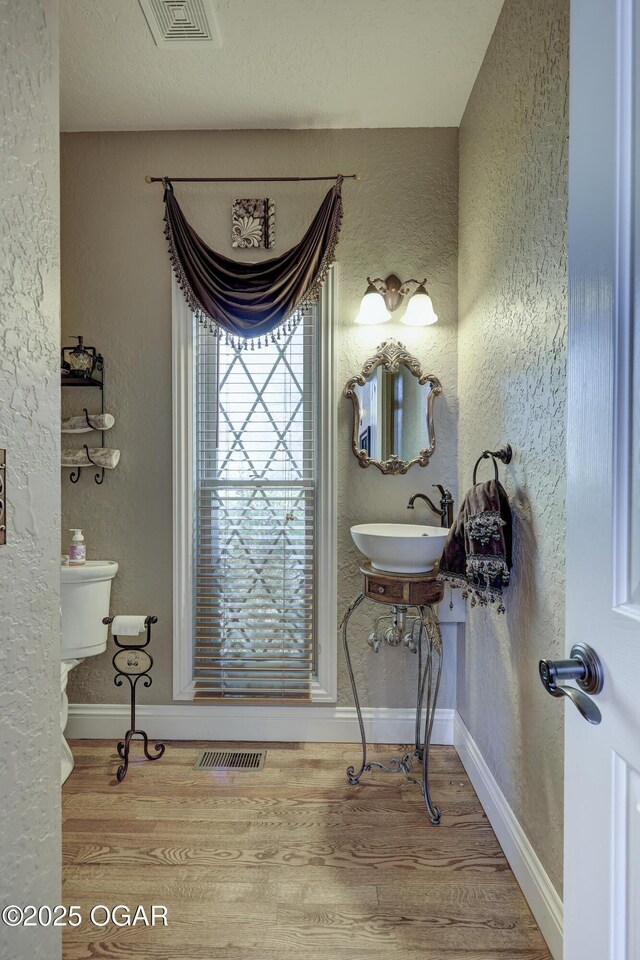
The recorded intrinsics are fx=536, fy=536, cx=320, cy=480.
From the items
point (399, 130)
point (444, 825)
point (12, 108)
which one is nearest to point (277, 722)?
point (444, 825)

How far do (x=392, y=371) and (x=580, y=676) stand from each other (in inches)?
72.9

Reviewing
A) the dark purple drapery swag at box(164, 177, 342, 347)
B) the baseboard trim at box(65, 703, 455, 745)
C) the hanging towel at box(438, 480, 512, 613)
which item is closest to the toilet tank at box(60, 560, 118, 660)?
the baseboard trim at box(65, 703, 455, 745)

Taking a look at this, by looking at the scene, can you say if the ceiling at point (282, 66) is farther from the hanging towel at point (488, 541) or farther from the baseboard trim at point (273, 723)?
the baseboard trim at point (273, 723)

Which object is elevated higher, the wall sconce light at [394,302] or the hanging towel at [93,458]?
the wall sconce light at [394,302]

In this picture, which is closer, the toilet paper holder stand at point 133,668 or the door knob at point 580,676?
the door knob at point 580,676

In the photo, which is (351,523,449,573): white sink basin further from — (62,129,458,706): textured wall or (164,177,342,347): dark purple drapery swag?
(164,177,342,347): dark purple drapery swag

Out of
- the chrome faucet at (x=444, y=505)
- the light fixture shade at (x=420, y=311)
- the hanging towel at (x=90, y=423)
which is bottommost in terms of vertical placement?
the chrome faucet at (x=444, y=505)

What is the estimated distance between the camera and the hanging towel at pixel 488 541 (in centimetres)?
163

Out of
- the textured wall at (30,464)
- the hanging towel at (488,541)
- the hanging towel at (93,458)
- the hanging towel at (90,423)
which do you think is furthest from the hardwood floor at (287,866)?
the hanging towel at (90,423)

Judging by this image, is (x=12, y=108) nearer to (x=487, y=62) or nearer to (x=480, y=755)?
(x=487, y=62)

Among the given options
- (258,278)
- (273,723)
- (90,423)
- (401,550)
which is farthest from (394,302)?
(273,723)

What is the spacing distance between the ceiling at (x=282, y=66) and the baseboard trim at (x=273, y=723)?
8.56 ft

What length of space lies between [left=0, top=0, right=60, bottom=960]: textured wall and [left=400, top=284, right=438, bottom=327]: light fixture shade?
1.54 m

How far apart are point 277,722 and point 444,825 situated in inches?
33.7
